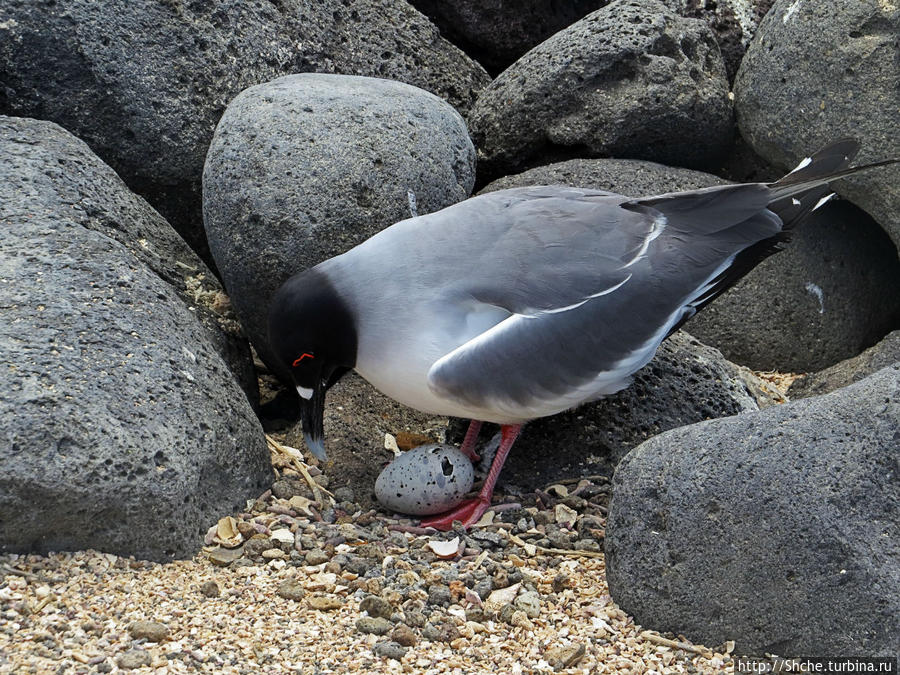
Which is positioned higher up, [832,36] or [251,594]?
[832,36]

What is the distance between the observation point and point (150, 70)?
5199mm

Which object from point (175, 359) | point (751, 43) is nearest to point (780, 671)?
point (175, 359)

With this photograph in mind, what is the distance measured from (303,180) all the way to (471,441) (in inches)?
55.2

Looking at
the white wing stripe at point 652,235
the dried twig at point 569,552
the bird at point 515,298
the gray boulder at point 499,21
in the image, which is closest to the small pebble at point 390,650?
the dried twig at point 569,552

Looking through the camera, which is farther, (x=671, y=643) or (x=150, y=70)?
(x=150, y=70)

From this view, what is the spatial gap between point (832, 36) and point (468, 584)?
12.0ft

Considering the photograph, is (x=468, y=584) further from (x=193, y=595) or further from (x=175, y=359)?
(x=175, y=359)

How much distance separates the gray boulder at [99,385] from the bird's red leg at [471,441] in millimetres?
883

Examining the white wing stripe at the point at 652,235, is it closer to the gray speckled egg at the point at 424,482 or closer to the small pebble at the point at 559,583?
the gray speckled egg at the point at 424,482

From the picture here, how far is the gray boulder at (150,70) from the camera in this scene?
5078 millimetres

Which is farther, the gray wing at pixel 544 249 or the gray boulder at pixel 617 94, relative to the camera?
the gray boulder at pixel 617 94

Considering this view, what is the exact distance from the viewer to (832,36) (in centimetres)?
543

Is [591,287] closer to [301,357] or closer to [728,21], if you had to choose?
[301,357]

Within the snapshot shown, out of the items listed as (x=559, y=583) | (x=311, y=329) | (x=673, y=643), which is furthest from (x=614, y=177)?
(x=673, y=643)
